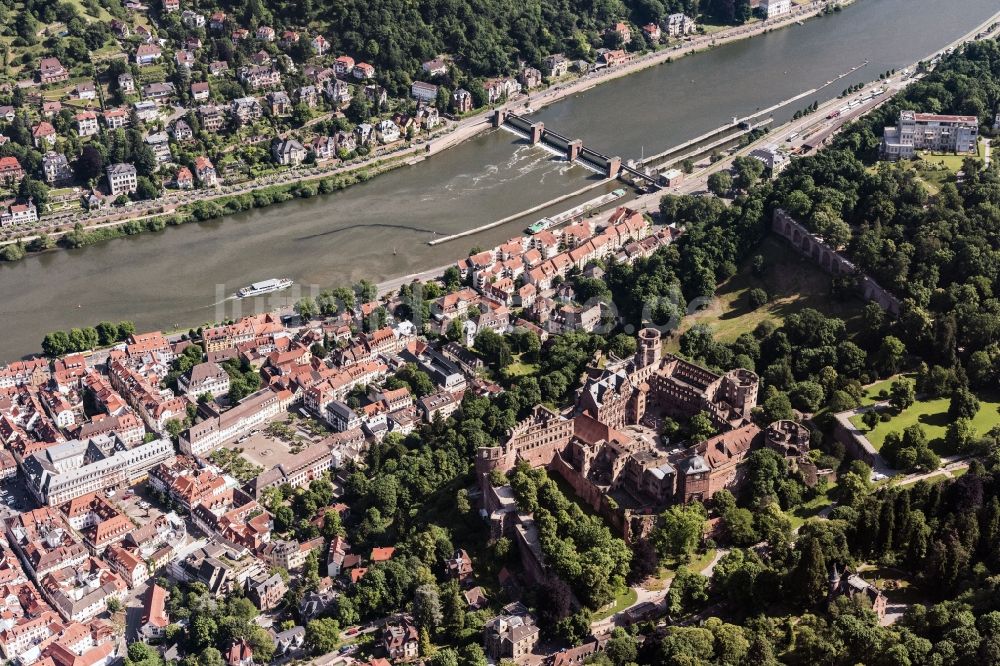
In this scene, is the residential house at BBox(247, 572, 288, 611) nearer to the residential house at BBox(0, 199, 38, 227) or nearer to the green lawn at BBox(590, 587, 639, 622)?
the green lawn at BBox(590, 587, 639, 622)

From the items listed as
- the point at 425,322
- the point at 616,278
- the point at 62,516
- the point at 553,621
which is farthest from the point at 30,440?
the point at 616,278

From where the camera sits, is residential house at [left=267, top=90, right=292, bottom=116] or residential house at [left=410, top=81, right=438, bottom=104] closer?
residential house at [left=267, top=90, right=292, bottom=116]

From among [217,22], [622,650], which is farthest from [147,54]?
[622,650]

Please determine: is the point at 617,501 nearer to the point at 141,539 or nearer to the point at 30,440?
the point at 141,539

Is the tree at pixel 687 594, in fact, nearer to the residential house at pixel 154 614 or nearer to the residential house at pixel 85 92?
the residential house at pixel 154 614

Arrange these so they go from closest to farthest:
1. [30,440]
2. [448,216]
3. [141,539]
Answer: [141,539], [30,440], [448,216]

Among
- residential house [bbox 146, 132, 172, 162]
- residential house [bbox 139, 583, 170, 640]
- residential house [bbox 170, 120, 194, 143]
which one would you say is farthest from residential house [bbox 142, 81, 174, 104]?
residential house [bbox 139, 583, 170, 640]
